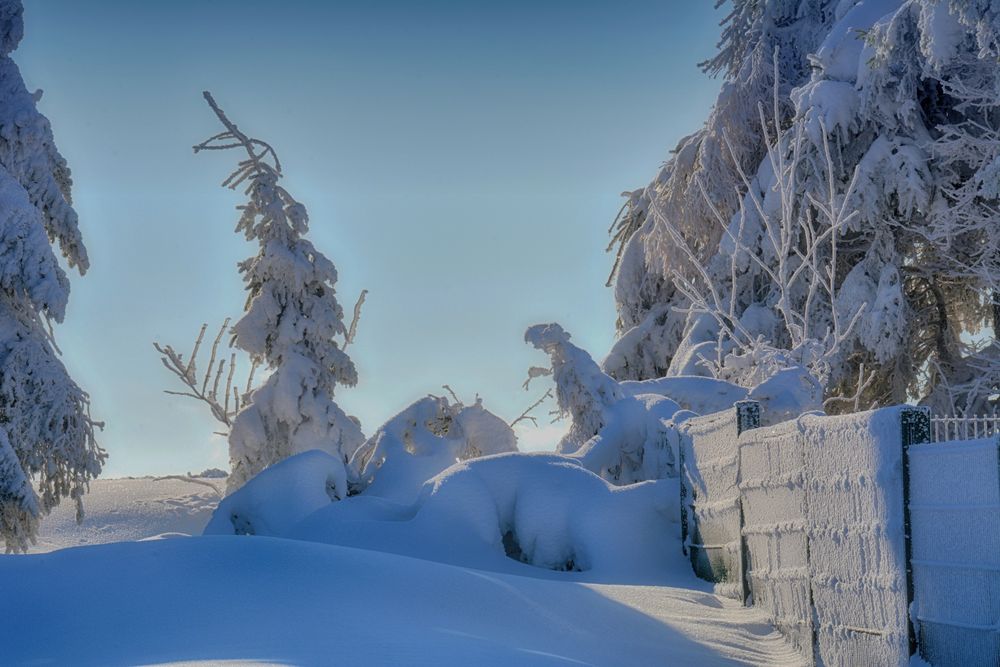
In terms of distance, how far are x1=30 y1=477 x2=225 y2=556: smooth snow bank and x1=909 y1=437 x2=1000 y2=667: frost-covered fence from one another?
55.3 feet

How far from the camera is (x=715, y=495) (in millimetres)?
9539

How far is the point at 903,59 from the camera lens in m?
14.1

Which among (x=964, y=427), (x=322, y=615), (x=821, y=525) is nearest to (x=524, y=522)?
(x=821, y=525)

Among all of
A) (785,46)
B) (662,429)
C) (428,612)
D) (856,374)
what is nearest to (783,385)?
(662,429)

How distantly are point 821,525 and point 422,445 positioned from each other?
713 centimetres

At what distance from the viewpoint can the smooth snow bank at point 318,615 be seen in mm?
5406

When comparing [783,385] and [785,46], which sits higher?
[785,46]

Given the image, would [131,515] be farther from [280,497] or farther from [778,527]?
[778,527]

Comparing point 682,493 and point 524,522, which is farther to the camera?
point 524,522

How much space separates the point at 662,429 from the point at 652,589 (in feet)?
11.1

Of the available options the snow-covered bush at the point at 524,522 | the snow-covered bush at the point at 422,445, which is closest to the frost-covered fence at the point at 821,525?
the snow-covered bush at the point at 524,522

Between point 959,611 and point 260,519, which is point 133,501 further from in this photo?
point 959,611

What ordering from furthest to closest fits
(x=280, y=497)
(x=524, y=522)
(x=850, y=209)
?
1. (x=850, y=209)
2. (x=280, y=497)
3. (x=524, y=522)

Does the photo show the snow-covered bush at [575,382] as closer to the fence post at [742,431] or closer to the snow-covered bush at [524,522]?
the snow-covered bush at [524,522]
